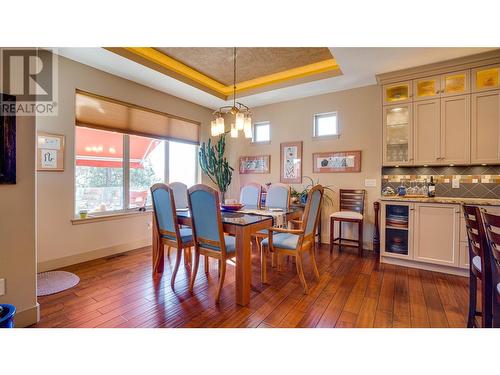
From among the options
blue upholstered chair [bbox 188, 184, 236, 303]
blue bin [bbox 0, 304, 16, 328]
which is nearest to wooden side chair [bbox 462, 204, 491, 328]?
blue upholstered chair [bbox 188, 184, 236, 303]

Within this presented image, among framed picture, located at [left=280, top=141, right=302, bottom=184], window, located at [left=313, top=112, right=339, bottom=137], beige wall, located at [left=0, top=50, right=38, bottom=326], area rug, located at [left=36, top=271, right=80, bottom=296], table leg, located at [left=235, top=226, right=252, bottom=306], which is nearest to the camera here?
beige wall, located at [left=0, top=50, right=38, bottom=326]

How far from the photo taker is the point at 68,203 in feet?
9.97

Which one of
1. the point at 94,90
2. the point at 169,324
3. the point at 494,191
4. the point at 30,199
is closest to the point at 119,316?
the point at 169,324

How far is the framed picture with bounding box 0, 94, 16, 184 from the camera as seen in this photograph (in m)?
1.61

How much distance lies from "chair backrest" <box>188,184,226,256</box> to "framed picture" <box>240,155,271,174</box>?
2.82 metres

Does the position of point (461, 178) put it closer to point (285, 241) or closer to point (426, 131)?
point (426, 131)

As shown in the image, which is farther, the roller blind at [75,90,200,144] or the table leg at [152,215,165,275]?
the roller blind at [75,90,200,144]

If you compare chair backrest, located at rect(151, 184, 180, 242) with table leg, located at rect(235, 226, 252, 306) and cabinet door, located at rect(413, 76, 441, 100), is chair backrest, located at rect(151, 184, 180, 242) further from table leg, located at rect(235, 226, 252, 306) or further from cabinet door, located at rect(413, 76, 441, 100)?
cabinet door, located at rect(413, 76, 441, 100)

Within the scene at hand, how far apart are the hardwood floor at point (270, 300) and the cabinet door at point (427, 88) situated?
229cm

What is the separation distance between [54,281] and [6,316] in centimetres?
130

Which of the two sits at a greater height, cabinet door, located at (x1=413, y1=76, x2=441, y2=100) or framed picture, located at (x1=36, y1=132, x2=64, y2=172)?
cabinet door, located at (x1=413, y1=76, x2=441, y2=100)

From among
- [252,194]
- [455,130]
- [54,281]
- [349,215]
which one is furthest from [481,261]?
[54,281]

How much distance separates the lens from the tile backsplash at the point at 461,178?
295 cm

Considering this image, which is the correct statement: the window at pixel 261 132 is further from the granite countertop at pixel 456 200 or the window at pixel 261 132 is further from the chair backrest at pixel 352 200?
the granite countertop at pixel 456 200
